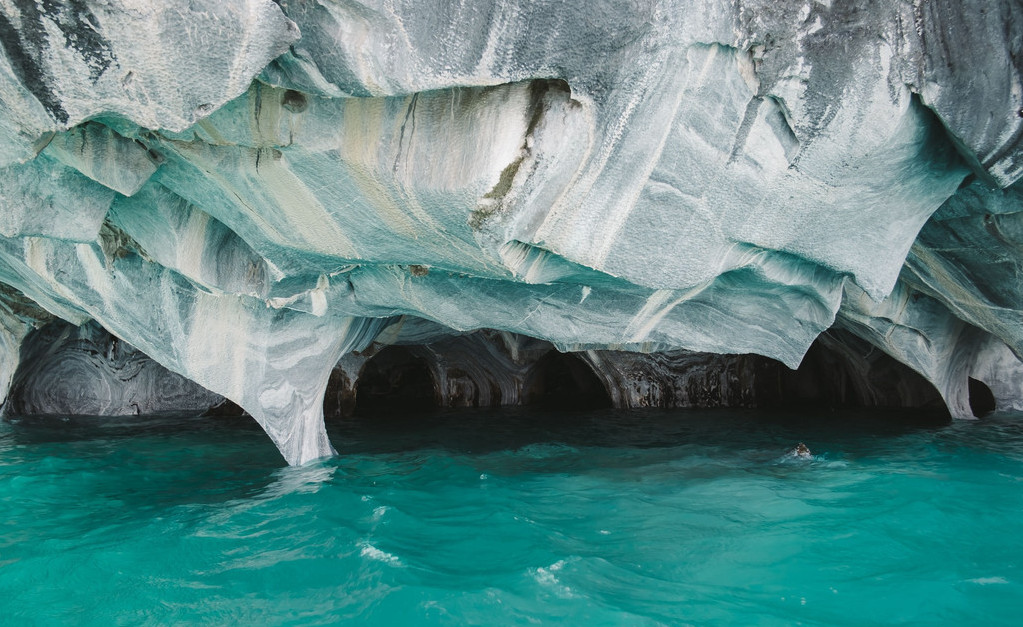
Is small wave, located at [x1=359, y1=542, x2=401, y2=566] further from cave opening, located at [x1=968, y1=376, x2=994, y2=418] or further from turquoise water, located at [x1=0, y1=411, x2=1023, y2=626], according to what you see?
cave opening, located at [x1=968, y1=376, x2=994, y2=418]

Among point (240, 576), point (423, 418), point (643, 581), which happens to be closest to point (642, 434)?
point (423, 418)

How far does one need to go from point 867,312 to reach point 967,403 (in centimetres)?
321

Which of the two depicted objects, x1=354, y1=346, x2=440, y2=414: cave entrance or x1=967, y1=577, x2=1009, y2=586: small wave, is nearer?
x1=967, y1=577, x2=1009, y2=586: small wave

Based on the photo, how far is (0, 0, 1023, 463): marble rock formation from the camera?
11.0 feet

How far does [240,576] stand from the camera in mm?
4516

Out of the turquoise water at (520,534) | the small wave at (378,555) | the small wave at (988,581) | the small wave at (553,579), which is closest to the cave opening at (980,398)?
the turquoise water at (520,534)

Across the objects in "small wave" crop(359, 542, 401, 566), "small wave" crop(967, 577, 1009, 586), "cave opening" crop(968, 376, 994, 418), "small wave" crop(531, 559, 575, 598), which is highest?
"cave opening" crop(968, 376, 994, 418)

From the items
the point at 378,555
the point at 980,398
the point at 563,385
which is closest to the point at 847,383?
the point at 980,398

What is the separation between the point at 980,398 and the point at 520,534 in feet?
34.6

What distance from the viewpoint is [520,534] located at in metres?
5.25

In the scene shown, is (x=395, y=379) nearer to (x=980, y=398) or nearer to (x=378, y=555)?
(x=980, y=398)

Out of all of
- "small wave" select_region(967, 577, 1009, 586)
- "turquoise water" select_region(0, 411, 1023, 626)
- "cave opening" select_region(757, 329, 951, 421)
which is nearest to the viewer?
"turquoise water" select_region(0, 411, 1023, 626)

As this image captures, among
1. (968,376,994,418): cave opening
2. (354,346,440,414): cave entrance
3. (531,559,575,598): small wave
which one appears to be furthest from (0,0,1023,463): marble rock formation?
(354,346,440,414): cave entrance

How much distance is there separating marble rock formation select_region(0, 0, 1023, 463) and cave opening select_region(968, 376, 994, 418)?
18.7 ft
